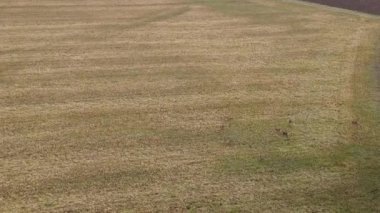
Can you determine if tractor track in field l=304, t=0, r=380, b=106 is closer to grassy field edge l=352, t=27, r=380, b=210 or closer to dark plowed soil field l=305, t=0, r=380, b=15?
dark plowed soil field l=305, t=0, r=380, b=15

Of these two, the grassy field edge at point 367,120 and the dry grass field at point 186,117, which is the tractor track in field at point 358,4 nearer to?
the dry grass field at point 186,117

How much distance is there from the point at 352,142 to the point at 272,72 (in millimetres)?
3338

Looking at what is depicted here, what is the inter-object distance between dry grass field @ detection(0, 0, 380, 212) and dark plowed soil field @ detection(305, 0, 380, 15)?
3.62m

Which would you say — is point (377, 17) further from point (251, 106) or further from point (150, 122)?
point (150, 122)

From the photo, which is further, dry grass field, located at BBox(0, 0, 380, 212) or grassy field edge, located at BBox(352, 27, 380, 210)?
grassy field edge, located at BBox(352, 27, 380, 210)

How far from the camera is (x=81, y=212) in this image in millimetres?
5809

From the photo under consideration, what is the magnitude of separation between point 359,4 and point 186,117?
12644 mm

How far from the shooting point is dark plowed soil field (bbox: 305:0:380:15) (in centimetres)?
1784

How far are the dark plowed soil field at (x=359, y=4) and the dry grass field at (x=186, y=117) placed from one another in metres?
3.62

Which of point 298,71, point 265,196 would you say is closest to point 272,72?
point 298,71

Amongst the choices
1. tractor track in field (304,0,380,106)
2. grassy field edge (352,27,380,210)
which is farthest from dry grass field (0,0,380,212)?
tractor track in field (304,0,380,106)

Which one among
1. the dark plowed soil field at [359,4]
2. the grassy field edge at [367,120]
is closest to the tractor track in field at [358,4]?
the dark plowed soil field at [359,4]

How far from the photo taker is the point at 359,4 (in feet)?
60.9

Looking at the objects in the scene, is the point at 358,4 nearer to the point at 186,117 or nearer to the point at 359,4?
the point at 359,4
